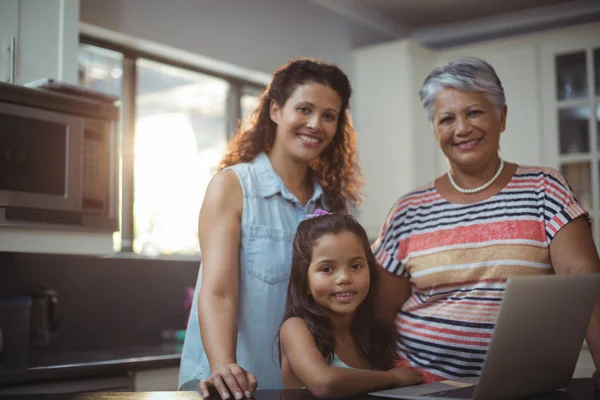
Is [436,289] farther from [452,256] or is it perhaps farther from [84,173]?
[84,173]

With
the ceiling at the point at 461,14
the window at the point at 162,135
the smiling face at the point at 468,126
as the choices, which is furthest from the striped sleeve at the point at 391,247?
the ceiling at the point at 461,14

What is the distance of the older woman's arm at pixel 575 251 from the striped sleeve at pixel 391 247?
0.34 meters

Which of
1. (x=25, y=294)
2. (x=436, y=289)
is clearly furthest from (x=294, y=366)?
(x=25, y=294)

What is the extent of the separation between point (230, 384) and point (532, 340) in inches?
19.4

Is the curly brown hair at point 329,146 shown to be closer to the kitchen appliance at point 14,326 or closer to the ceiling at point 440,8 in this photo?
the kitchen appliance at point 14,326

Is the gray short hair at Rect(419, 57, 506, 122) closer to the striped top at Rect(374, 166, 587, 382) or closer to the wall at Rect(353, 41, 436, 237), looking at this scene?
the striped top at Rect(374, 166, 587, 382)

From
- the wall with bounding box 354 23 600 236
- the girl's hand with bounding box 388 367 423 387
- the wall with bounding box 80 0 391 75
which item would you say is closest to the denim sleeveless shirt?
the girl's hand with bounding box 388 367 423 387

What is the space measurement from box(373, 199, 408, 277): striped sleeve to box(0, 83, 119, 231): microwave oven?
3.65ft

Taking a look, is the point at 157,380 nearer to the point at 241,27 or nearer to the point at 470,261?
the point at 470,261

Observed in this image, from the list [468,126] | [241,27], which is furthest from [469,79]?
[241,27]

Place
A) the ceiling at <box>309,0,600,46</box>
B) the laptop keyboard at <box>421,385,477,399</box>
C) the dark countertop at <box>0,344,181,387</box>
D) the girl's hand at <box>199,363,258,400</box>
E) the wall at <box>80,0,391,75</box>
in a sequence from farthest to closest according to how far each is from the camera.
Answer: the ceiling at <box>309,0,600,46</box> → the wall at <box>80,0,391,75</box> → the dark countertop at <box>0,344,181,387</box> → the girl's hand at <box>199,363,258,400</box> → the laptop keyboard at <box>421,385,477,399</box>

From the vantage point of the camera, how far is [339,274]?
146 centimetres

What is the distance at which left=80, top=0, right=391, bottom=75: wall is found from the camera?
309 cm

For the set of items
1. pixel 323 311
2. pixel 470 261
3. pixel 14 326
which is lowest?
pixel 14 326
